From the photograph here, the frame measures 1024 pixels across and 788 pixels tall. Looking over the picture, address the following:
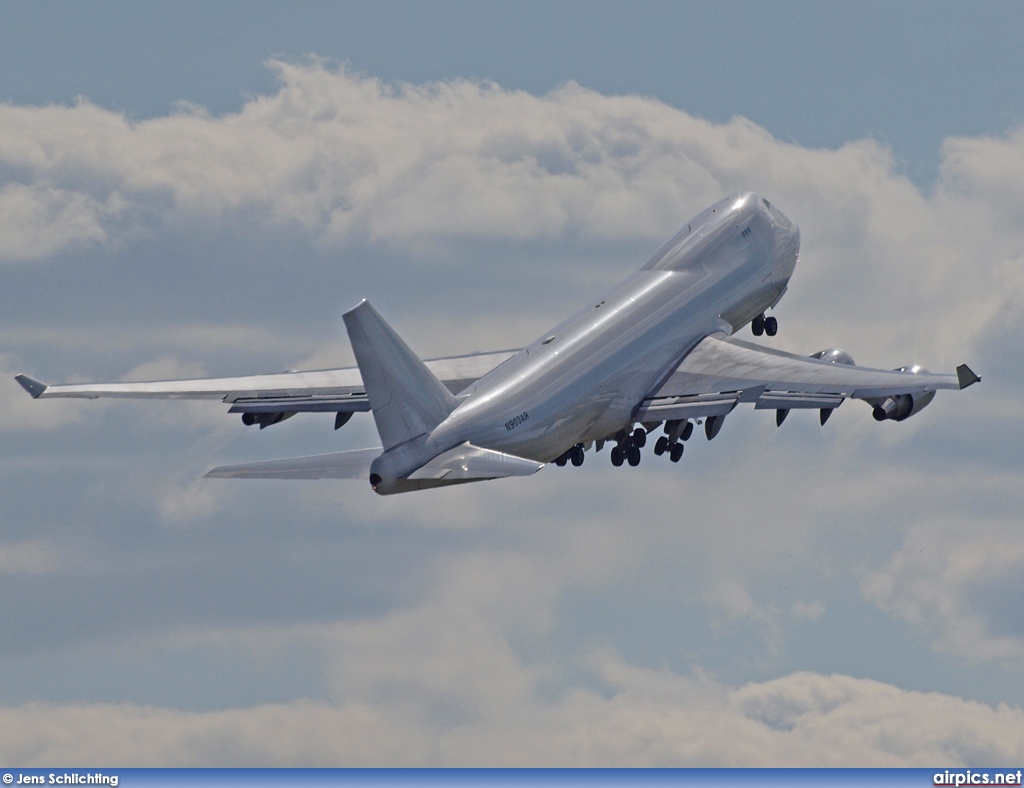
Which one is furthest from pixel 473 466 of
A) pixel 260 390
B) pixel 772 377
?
pixel 772 377

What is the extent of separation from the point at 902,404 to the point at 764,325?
1315 cm

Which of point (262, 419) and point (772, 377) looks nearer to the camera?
point (772, 377)

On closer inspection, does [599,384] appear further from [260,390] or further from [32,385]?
Result: [32,385]

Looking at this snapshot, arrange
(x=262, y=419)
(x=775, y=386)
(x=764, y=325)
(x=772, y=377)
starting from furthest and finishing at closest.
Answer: (x=764, y=325)
(x=262, y=419)
(x=772, y=377)
(x=775, y=386)

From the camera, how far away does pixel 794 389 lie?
70562 mm

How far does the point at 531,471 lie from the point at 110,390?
17801 millimetres

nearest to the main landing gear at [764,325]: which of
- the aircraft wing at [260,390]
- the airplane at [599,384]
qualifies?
the airplane at [599,384]

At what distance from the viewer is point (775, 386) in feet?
233

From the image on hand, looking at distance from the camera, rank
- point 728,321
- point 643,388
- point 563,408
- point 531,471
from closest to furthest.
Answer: point 531,471 < point 563,408 < point 643,388 < point 728,321

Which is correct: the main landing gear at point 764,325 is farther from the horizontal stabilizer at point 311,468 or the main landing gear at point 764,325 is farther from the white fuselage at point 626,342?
the horizontal stabilizer at point 311,468

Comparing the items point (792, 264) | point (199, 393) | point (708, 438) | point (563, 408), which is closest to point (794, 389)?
point (708, 438)

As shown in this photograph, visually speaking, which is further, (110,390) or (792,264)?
(792,264)

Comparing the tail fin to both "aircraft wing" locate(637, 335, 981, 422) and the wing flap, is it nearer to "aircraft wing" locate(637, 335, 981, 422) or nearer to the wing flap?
"aircraft wing" locate(637, 335, 981, 422)

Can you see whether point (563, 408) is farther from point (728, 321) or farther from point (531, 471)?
point (728, 321)
